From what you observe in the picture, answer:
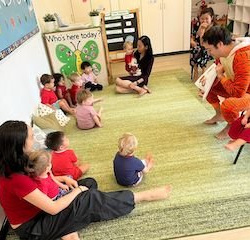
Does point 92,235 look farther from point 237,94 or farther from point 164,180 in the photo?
point 237,94

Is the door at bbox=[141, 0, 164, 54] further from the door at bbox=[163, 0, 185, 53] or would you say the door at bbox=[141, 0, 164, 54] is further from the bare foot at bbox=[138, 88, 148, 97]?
the bare foot at bbox=[138, 88, 148, 97]

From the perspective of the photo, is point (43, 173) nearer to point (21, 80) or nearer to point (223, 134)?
point (21, 80)

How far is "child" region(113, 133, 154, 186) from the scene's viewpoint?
5.64 feet

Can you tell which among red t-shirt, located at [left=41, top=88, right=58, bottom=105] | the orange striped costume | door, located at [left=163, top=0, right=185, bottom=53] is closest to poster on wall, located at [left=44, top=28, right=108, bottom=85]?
red t-shirt, located at [left=41, top=88, right=58, bottom=105]

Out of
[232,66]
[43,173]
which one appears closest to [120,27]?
[232,66]

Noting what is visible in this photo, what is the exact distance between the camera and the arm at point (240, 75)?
1908mm

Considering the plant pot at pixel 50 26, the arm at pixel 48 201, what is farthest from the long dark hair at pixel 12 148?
the plant pot at pixel 50 26

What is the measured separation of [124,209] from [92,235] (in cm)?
23

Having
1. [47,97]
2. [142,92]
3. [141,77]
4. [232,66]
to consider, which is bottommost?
[142,92]

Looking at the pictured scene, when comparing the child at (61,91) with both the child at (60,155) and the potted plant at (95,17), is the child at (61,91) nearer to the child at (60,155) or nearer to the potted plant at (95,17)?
the potted plant at (95,17)

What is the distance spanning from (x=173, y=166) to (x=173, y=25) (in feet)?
11.8

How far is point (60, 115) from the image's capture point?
288cm

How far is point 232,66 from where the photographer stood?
2010mm

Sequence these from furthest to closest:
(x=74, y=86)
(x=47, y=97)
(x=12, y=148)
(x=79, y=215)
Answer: (x=74, y=86)
(x=47, y=97)
(x=79, y=215)
(x=12, y=148)
